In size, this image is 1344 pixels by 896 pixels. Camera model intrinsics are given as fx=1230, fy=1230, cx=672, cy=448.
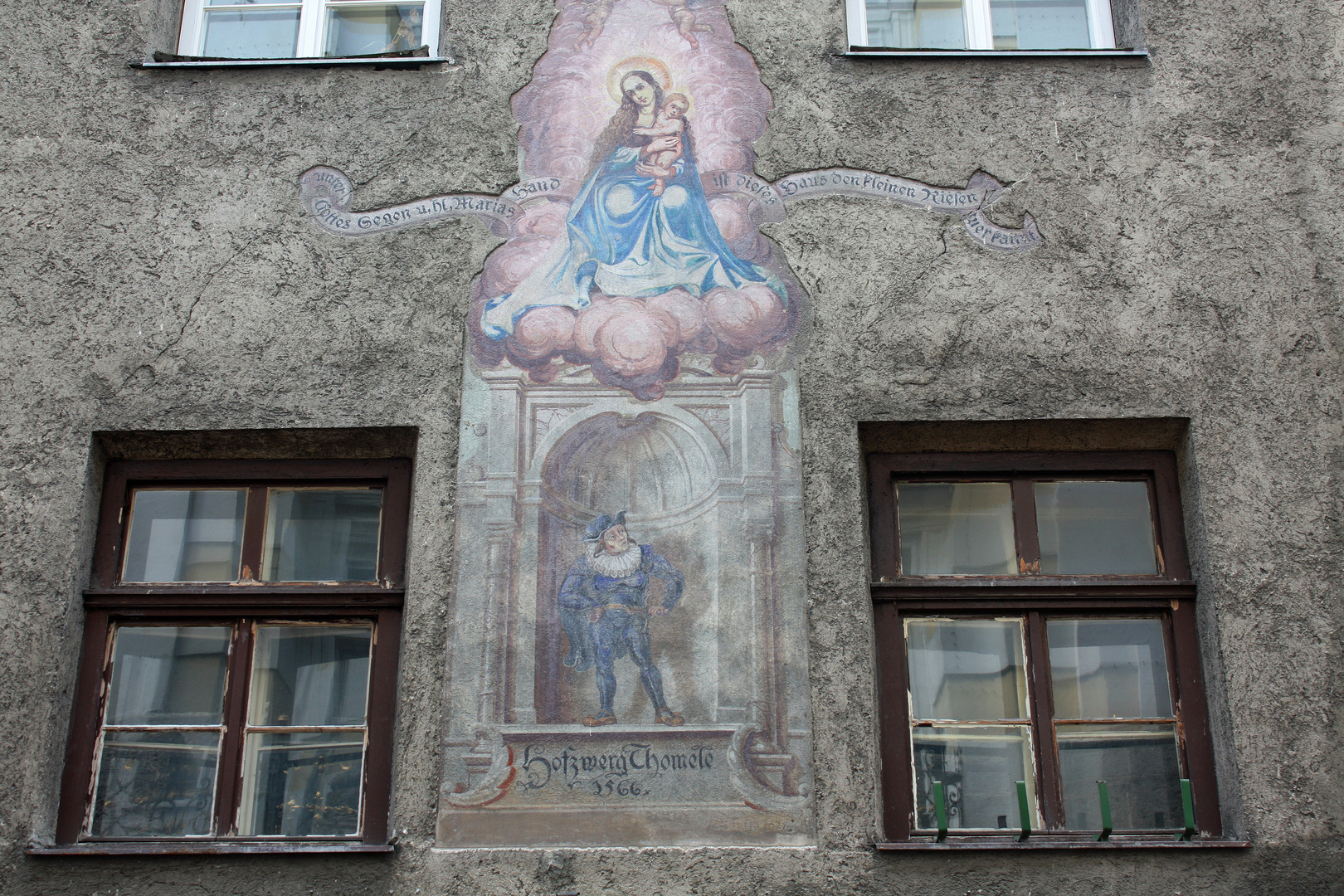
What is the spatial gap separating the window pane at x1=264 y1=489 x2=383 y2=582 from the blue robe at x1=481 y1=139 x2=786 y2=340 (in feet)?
2.54

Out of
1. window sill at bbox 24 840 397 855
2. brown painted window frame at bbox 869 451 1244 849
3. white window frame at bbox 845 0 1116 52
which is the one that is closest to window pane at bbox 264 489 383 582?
window sill at bbox 24 840 397 855

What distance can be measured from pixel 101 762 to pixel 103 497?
35.4 inches

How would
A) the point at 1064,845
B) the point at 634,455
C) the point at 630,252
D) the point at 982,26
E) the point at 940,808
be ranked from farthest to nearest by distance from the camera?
the point at 982,26 < the point at 630,252 < the point at 634,455 < the point at 940,808 < the point at 1064,845

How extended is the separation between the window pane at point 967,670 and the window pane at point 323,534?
1.87m

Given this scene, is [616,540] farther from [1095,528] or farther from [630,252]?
[1095,528]

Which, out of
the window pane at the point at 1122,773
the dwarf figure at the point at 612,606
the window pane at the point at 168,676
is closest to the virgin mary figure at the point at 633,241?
the dwarf figure at the point at 612,606

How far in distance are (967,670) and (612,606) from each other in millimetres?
1191

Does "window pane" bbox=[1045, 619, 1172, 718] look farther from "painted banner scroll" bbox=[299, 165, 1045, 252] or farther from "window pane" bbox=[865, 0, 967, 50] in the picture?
Result: "window pane" bbox=[865, 0, 967, 50]

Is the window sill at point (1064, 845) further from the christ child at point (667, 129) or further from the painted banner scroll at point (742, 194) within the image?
the christ child at point (667, 129)

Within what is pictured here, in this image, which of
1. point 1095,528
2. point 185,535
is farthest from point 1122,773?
point 185,535

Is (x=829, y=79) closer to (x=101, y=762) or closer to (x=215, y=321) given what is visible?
(x=215, y=321)

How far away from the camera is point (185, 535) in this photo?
4.27 meters

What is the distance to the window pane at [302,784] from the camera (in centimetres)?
392

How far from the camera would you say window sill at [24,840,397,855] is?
3.73m
